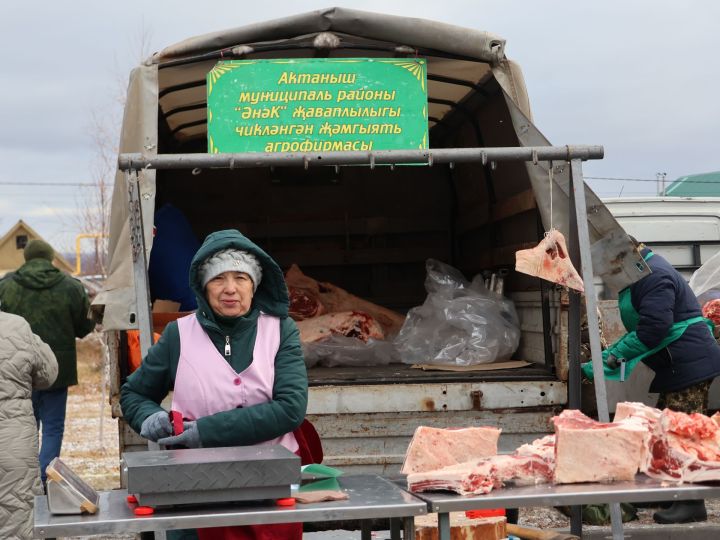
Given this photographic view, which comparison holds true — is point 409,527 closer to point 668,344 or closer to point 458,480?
point 458,480

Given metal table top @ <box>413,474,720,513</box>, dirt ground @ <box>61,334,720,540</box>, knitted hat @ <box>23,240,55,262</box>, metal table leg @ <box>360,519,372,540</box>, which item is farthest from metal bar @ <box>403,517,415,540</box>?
knitted hat @ <box>23,240,55,262</box>

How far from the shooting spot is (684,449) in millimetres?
3561

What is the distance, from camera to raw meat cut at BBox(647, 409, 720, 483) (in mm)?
3459

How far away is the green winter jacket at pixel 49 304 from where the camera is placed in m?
8.06

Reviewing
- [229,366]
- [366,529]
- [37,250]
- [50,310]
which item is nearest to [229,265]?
[229,366]

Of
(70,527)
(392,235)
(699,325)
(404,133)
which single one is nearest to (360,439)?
(404,133)

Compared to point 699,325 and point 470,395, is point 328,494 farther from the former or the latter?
point 699,325

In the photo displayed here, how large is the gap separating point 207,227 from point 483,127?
2957 mm

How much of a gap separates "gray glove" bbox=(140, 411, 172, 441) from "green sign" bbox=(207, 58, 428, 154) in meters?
2.22

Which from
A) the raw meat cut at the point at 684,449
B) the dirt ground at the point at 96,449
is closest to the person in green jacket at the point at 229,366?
the raw meat cut at the point at 684,449

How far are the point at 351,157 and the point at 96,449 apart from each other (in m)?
7.13

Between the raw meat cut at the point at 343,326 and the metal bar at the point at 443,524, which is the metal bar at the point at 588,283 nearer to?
the metal bar at the point at 443,524

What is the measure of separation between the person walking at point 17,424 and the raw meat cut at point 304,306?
3011 mm

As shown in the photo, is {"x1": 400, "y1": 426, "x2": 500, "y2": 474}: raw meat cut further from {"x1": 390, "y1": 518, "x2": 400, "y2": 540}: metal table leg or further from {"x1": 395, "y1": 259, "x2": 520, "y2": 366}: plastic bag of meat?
{"x1": 395, "y1": 259, "x2": 520, "y2": 366}: plastic bag of meat
